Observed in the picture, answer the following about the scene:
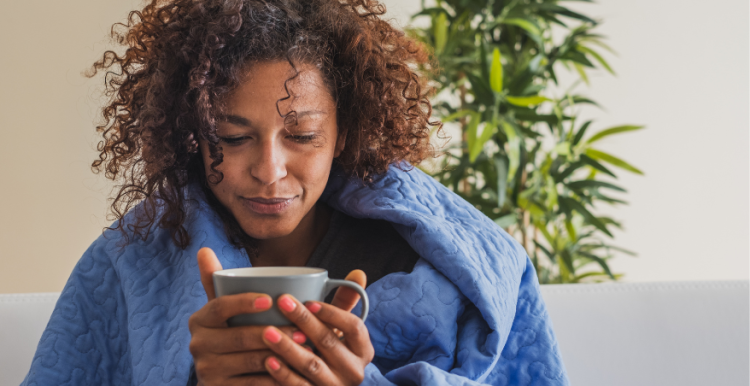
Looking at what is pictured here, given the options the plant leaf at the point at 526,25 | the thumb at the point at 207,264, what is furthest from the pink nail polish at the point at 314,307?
the plant leaf at the point at 526,25

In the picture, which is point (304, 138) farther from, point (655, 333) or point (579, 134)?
point (579, 134)

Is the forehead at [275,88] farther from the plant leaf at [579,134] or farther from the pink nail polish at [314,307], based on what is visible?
the plant leaf at [579,134]

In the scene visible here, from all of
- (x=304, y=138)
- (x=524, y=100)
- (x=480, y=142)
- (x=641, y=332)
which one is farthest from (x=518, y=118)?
(x=304, y=138)

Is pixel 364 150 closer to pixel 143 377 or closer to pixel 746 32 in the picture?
pixel 143 377

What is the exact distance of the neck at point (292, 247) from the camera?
1011 millimetres

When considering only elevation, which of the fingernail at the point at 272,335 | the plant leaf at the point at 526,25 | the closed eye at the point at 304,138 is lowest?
the fingernail at the point at 272,335

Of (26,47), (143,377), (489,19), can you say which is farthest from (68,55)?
(143,377)

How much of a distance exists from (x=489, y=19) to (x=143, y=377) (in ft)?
5.81

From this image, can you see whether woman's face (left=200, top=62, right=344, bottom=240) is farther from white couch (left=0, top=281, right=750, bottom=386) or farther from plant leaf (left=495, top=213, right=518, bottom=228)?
plant leaf (left=495, top=213, right=518, bottom=228)

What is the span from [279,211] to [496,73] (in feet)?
4.02

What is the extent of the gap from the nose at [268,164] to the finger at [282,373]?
300 millimetres

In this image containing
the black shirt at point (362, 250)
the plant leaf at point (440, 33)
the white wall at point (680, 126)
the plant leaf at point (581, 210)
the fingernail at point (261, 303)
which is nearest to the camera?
the fingernail at point (261, 303)

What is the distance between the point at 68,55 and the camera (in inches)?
83.7

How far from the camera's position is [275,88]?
808 mm
